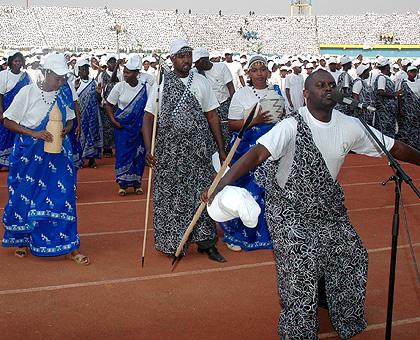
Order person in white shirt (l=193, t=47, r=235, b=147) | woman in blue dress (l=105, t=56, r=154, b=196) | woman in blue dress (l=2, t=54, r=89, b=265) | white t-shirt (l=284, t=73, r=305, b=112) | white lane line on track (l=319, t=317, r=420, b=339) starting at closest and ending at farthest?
white lane line on track (l=319, t=317, r=420, b=339) → woman in blue dress (l=2, t=54, r=89, b=265) → woman in blue dress (l=105, t=56, r=154, b=196) → person in white shirt (l=193, t=47, r=235, b=147) → white t-shirt (l=284, t=73, r=305, b=112)

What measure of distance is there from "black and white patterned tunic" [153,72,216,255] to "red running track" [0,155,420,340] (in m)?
0.36

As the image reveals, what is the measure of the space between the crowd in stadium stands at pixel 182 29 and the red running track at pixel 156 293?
44.7m

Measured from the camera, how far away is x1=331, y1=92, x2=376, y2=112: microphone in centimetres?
348

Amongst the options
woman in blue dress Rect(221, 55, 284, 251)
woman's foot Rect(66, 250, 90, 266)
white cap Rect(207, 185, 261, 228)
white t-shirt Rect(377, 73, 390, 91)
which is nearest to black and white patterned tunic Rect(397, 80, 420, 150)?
white t-shirt Rect(377, 73, 390, 91)

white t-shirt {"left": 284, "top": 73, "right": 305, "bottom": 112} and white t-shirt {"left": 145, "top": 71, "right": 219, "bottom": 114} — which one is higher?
white t-shirt {"left": 145, "top": 71, "right": 219, "bottom": 114}

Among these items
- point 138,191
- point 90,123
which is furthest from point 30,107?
point 90,123

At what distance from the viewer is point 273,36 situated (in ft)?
212

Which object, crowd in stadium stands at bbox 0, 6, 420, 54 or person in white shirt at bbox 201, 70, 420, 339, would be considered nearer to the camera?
person in white shirt at bbox 201, 70, 420, 339

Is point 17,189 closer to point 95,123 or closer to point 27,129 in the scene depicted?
point 27,129

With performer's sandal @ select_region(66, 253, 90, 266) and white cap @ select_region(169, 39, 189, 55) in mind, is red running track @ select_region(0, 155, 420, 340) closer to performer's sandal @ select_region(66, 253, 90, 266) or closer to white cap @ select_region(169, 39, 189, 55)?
performer's sandal @ select_region(66, 253, 90, 266)

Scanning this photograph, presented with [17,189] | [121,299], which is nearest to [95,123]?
[17,189]

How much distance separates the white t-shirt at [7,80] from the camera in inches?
453

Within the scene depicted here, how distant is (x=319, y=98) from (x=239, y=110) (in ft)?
8.13

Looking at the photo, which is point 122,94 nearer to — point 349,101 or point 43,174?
point 43,174
